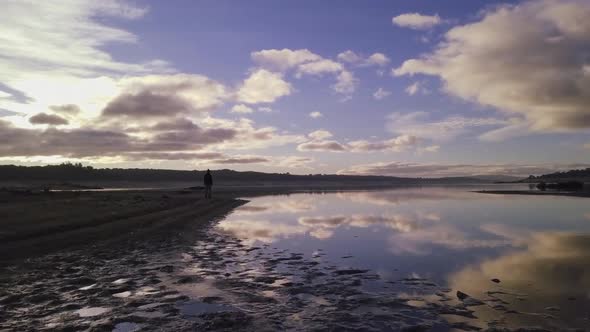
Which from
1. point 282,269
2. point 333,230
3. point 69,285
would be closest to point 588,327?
point 282,269

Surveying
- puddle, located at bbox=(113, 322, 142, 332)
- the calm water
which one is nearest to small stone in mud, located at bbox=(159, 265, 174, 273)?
puddle, located at bbox=(113, 322, 142, 332)

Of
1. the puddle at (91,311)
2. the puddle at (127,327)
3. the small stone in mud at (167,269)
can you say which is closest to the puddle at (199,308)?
the puddle at (127,327)

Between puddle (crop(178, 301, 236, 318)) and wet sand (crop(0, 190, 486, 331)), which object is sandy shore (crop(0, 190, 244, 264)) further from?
puddle (crop(178, 301, 236, 318))

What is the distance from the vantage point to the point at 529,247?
11.9 meters

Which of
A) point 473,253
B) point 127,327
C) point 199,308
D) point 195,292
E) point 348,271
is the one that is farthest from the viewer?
point 473,253

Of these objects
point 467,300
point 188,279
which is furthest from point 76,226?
point 467,300

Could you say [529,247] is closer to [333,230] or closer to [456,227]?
[456,227]

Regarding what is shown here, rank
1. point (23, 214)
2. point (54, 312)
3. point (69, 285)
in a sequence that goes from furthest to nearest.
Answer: point (23, 214), point (69, 285), point (54, 312)

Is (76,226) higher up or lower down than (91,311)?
higher up

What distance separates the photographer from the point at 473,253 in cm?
1122

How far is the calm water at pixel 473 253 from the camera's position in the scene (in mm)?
6715

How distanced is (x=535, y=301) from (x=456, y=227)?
34.5 feet

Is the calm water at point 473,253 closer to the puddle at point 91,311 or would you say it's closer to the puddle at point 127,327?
the puddle at point 127,327

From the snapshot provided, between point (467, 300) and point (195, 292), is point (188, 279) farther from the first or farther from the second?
point (467, 300)
